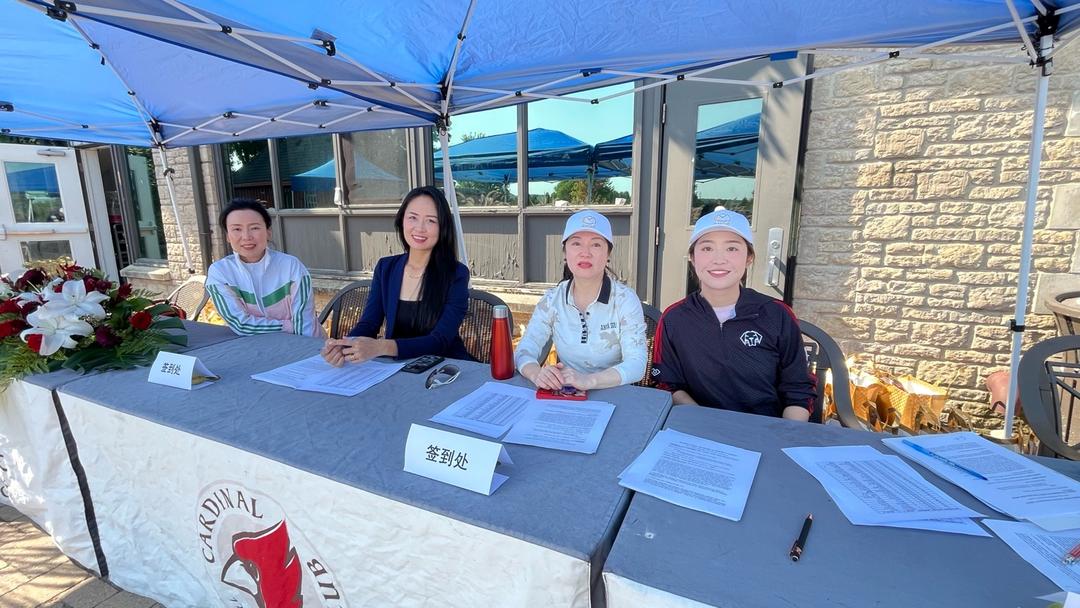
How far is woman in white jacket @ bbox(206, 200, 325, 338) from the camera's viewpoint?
2.54 m

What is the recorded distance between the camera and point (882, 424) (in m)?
3.03

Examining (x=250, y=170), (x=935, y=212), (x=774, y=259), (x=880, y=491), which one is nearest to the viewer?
(x=880, y=491)

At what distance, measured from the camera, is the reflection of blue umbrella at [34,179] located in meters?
5.98

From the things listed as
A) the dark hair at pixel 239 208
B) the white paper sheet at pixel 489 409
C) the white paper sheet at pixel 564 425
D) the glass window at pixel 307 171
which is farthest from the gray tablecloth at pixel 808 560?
the glass window at pixel 307 171

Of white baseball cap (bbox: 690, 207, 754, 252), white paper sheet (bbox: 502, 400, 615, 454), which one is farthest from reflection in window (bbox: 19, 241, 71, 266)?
white baseball cap (bbox: 690, 207, 754, 252)

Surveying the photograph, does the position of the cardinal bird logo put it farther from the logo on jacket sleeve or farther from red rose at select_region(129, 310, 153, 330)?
the logo on jacket sleeve

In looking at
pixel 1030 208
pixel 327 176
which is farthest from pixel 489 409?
pixel 327 176

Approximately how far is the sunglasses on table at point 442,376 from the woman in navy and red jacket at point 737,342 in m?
0.81

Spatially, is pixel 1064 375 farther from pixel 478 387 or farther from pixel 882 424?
pixel 478 387

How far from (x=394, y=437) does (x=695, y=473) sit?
756 millimetres

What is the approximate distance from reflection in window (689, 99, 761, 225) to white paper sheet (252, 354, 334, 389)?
3.13 m

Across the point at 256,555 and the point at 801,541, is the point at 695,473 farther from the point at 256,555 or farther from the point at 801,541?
the point at 256,555

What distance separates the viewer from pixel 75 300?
1.82 meters

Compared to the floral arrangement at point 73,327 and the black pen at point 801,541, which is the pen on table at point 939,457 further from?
the floral arrangement at point 73,327
